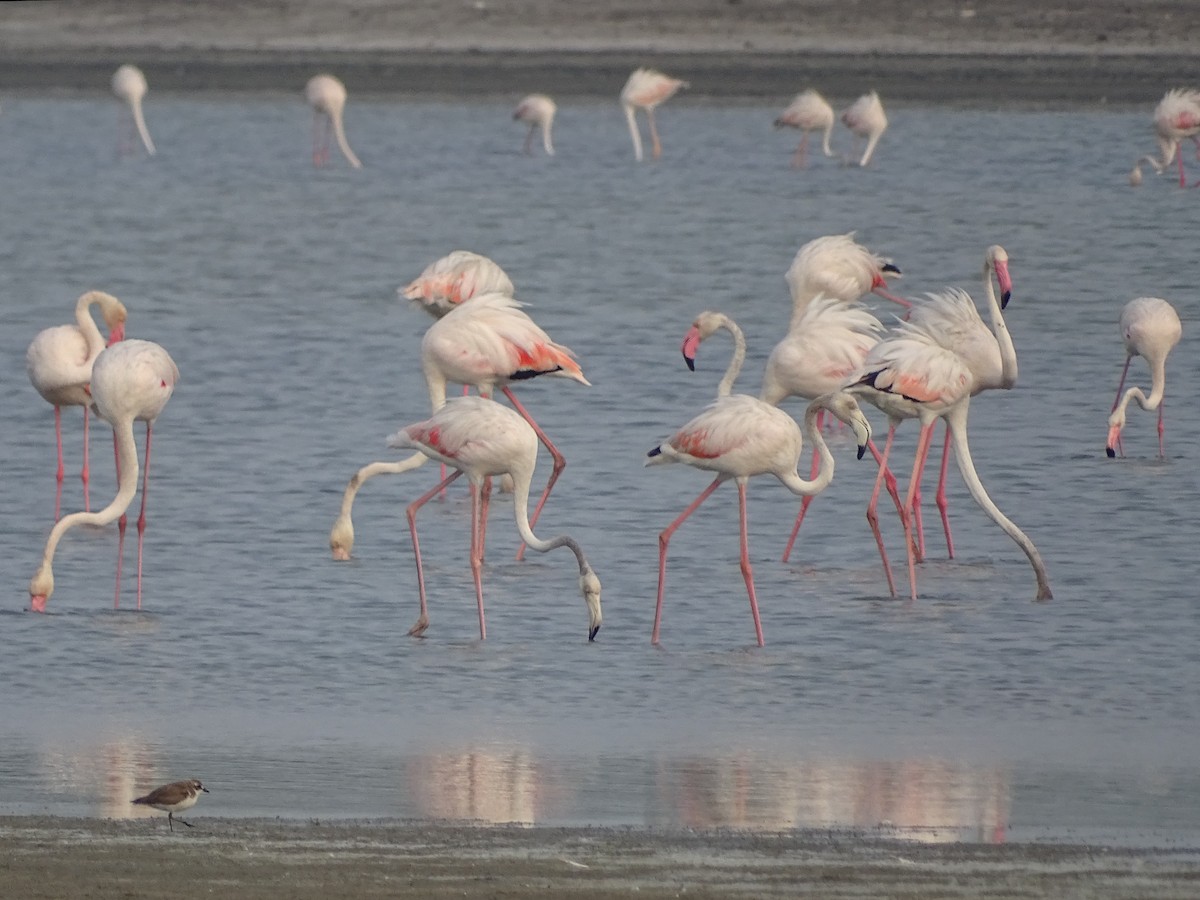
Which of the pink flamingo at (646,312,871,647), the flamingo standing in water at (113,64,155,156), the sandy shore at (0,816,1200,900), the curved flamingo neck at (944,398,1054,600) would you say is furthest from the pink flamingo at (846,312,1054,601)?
the flamingo standing in water at (113,64,155,156)

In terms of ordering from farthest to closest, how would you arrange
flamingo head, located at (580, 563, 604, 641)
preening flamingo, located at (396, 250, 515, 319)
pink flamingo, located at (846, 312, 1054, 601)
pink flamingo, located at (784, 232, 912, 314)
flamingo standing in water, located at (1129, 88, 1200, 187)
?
flamingo standing in water, located at (1129, 88, 1200, 187) → pink flamingo, located at (784, 232, 912, 314) → preening flamingo, located at (396, 250, 515, 319) → pink flamingo, located at (846, 312, 1054, 601) → flamingo head, located at (580, 563, 604, 641)

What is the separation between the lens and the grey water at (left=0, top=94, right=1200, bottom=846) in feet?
19.0

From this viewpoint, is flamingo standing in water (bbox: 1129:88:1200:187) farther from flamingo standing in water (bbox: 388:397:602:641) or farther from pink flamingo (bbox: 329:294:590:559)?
flamingo standing in water (bbox: 388:397:602:641)

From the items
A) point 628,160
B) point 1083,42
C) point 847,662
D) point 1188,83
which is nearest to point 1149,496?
point 847,662

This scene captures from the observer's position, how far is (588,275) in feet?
50.2

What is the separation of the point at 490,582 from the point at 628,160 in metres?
14.3

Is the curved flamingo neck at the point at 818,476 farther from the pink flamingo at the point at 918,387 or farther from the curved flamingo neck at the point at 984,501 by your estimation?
the curved flamingo neck at the point at 984,501

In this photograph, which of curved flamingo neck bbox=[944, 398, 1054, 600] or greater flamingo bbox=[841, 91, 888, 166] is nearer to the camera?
curved flamingo neck bbox=[944, 398, 1054, 600]

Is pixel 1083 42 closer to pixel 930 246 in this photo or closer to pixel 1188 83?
pixel 1188 83

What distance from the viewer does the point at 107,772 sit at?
229 inches

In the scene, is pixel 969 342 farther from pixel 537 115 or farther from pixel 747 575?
pixel 537 115

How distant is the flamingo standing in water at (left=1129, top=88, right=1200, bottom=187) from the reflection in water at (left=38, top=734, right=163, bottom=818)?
1372 cm

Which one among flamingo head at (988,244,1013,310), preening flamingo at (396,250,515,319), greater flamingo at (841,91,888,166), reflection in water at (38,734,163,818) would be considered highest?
greater flamingo at (841,91,888,166)

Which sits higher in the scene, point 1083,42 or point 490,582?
point 1083,42
